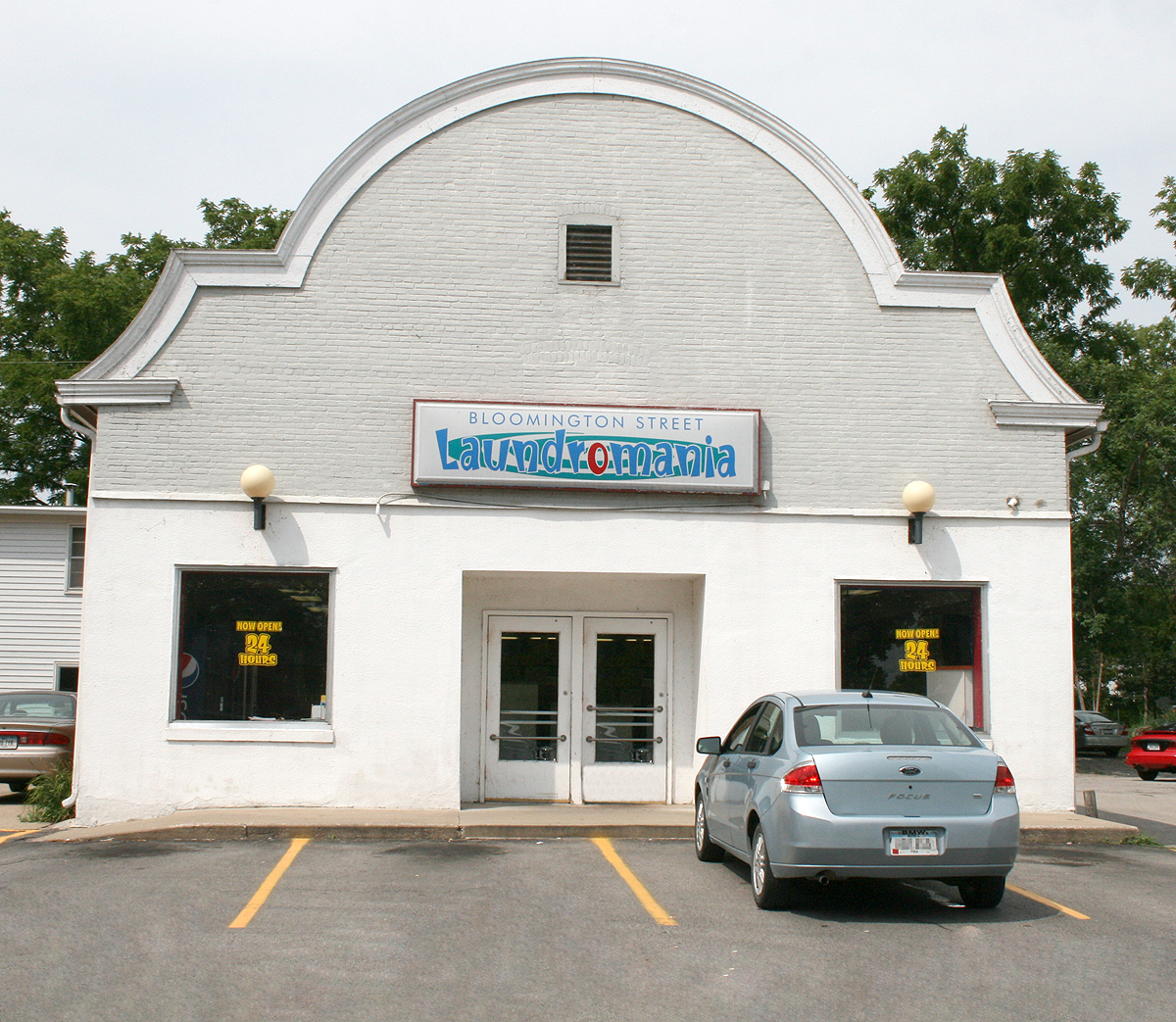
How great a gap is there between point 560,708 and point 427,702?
1797 mm

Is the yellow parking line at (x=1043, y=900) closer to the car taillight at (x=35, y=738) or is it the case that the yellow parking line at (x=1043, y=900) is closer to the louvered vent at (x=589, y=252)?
the louvered vent at (x=589, y=252)

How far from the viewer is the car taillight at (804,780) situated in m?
7.80

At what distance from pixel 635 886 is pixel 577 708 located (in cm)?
471

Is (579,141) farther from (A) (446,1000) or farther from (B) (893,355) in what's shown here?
(A) (446,1000)

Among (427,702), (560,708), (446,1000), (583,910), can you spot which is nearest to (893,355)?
(560,708)

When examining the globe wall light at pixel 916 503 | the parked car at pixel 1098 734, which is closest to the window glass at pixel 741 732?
the globe wall light at pixel 916 503

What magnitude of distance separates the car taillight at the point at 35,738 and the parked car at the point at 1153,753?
20.7 m

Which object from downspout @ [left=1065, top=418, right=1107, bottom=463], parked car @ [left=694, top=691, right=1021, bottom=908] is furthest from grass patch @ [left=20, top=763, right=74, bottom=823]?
downspout @ [left=1065, top=418, right=1107, bottom=463]

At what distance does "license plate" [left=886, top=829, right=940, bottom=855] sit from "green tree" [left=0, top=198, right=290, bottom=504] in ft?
104

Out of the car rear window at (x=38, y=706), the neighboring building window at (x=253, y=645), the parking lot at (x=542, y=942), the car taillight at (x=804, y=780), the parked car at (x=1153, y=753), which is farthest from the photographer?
the parked car at (x=1153, y=753)

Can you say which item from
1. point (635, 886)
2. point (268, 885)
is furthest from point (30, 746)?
point (635, 886)

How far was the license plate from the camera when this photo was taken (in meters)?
7.66

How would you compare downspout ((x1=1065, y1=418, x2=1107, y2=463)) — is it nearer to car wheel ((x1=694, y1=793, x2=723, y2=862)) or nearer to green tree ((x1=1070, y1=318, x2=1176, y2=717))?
car wheel ((x1=694, y1=793, x2=723, y2=862))

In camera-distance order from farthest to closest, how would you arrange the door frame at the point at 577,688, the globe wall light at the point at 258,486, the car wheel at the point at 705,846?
1. the door frame at the point at 577,688
2. the globe wall light at the point at 258,486
3. the car wheel at the point at 705,846
